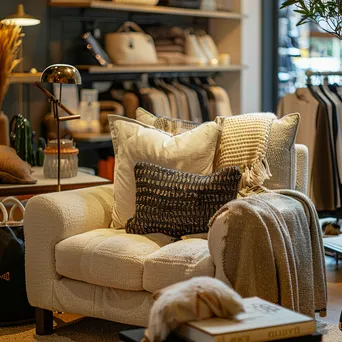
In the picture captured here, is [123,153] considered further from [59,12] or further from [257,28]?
[257,28]

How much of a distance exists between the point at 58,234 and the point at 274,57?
485 centimetres

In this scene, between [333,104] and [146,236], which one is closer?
[146,236]

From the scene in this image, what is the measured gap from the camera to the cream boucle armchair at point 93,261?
336 centimetres

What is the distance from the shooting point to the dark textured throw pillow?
3545 mm

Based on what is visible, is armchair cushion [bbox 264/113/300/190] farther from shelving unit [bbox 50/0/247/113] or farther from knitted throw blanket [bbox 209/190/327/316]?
shelving unit [bbox 50/0/247/113]

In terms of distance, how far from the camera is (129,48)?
6445 mm

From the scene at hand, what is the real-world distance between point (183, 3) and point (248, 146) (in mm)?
3400

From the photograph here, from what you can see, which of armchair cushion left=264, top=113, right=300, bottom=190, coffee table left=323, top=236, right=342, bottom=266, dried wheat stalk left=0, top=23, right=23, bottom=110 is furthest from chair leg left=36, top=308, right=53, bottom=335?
dried wheat stalk left=0, top=23, right=23, bottom=110

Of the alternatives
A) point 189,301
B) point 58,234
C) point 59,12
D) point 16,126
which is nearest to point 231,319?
point 189,301

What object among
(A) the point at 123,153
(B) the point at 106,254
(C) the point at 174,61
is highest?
(C) the point at 174,61

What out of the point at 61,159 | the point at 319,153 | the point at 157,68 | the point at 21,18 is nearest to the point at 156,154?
the point at 61,159

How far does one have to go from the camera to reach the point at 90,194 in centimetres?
390

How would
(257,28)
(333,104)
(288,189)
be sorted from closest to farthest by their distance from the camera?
(288,189)
(333,104)
(257,28)

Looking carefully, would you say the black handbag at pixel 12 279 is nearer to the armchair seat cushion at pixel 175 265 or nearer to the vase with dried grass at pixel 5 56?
the armchair seat cushion at pixel 175 265
